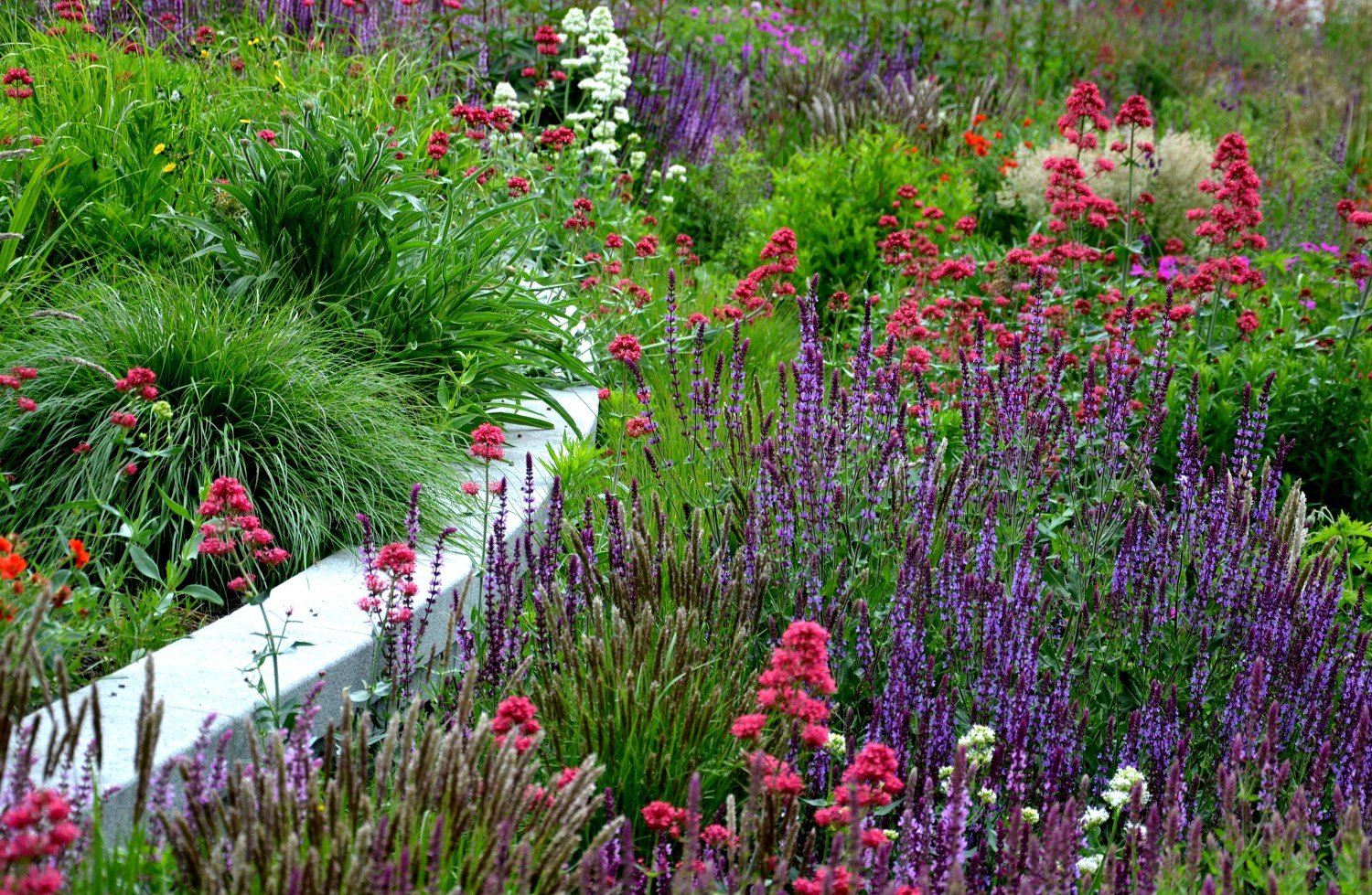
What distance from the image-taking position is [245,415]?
350 cm

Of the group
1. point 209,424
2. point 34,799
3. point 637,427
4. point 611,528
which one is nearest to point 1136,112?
point 637,427

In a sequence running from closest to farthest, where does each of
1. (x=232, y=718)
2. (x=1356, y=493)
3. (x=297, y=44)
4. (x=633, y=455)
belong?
(x=232, y=718)
(x=633, y=455)
(x=1356, y=493)
(x=297, y=44)

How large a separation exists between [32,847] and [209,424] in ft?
6.85

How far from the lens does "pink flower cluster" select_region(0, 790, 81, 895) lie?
56.4 inches

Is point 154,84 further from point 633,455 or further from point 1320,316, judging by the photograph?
point 1320,316

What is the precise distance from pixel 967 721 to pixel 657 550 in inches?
35.7

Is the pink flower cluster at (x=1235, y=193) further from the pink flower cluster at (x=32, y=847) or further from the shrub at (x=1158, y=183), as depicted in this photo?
the pink flower cluster at (x=32, y=847)

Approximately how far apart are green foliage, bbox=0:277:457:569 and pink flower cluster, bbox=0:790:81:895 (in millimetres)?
1570

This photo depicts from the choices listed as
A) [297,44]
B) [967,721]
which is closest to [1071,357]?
[967,721]

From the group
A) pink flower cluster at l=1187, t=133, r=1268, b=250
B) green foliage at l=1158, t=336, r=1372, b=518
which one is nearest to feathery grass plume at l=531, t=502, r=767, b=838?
green foliage at l=1158, t=336, r=1372, b=518

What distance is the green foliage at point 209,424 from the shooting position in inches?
128

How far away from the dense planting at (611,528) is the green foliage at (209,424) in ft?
0.05

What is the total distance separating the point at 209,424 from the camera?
3387mm

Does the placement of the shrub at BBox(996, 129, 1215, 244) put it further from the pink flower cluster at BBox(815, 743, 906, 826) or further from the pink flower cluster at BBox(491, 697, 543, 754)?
the pink flower cluster at BBox(491, 697, 543, 754)
